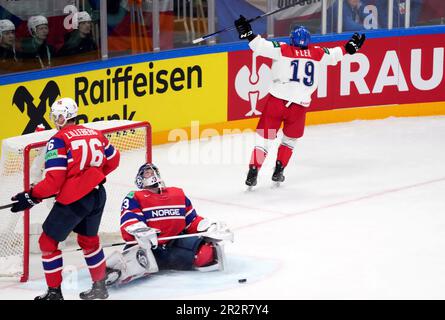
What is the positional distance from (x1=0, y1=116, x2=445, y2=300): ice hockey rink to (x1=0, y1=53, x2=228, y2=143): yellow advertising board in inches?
14.2

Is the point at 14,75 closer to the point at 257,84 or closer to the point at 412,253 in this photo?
the point at 257,84

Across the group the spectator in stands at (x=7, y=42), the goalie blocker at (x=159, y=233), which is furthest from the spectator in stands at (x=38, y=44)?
the goalie blocker at (x=159, y=233)

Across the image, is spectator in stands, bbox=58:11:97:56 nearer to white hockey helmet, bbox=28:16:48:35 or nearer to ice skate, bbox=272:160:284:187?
white hockey helmet, bbox=28:16:48:35

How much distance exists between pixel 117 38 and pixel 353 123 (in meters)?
2.92

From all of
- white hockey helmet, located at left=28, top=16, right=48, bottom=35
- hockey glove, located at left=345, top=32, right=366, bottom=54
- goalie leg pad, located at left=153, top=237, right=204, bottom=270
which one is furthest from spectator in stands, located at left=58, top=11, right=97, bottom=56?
goalie leg pad, located at left=153, top=237, right=204, bottom=270

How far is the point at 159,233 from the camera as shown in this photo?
6727 millimetres

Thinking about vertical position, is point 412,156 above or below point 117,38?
below

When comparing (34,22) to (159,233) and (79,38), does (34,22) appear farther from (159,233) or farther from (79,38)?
(159,233)

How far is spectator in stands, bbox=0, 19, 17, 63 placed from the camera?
9633mm

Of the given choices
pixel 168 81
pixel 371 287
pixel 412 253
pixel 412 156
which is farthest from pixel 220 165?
pixel 371 287

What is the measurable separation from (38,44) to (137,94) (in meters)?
1.16

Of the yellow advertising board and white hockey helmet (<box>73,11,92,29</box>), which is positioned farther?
white hockey helmet (<box>73,11,92,29</box>)

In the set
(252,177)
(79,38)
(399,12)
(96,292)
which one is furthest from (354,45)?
(96,292)

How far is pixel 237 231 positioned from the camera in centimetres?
798
